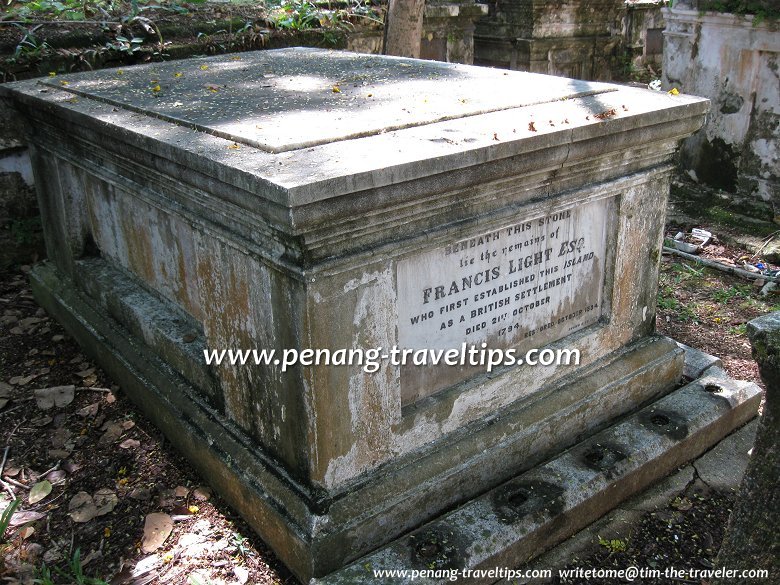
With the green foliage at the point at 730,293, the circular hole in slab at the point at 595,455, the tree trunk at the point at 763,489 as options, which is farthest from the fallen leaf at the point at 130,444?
the green foliage at the point at 730,293

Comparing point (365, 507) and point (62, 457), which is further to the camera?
point (62, 457)

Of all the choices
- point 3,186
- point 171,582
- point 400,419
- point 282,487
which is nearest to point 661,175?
point 400,419

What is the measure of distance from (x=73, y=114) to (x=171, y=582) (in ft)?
5.92

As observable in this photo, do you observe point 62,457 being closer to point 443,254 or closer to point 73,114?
point 73,114

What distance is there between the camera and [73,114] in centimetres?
299

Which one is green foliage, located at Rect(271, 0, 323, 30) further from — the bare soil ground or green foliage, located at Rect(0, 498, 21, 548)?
green foliage, located at Rect(0, 498, 21, 548)

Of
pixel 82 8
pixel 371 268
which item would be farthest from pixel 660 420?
pixel 82 8

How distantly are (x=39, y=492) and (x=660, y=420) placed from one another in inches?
95.2

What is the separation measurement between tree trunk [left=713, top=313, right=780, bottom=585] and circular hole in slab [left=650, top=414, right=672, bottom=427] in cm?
112

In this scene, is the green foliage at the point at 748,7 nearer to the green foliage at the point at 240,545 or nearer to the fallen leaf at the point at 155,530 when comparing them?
the green foliage at the point at 240,545

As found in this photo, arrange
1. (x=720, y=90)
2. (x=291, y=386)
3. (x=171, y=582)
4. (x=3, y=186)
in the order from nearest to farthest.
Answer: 1. (x=291, y=386)
2. (x=171, y=582)
3. (x=3, y=186)
4. (x=720, y=90)

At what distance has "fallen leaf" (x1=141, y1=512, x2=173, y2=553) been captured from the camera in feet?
8.57

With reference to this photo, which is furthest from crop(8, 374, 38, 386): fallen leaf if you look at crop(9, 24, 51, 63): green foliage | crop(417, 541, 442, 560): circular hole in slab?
crop(417, 541, 442, 560): circular hole in slab

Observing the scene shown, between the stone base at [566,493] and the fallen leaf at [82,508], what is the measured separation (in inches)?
40.6
